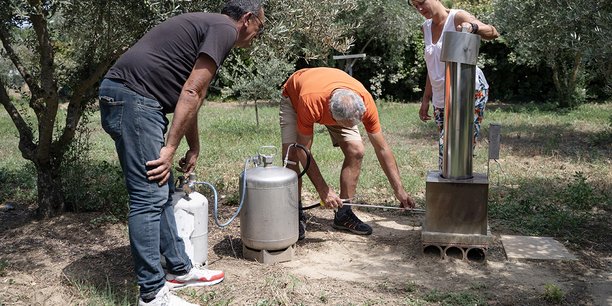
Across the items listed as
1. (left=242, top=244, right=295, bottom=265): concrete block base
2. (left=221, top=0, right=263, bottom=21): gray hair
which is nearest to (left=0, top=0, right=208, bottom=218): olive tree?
(left=221, top=0, right=263, bottom=21): gray hair

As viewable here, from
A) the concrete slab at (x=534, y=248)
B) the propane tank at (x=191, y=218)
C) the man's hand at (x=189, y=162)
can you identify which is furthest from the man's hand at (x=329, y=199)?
the concrete slab at (x=534, y=248)

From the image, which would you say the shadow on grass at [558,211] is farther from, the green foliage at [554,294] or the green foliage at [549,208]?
the green foliage at [554,294]

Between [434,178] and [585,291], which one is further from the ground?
[434,178]

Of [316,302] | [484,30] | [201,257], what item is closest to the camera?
[316,302]

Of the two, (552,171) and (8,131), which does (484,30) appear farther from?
(8,131)

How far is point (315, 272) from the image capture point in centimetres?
413

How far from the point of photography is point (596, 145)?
380 inches

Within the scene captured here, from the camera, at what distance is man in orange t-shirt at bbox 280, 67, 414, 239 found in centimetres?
417

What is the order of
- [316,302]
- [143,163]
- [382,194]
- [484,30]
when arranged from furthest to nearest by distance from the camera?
[382,194] → [484,30] → [316,302] → [143,163]

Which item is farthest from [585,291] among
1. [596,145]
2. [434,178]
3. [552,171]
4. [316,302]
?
[596,145]

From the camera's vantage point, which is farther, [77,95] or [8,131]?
[8,131]

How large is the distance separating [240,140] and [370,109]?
20.0 ft

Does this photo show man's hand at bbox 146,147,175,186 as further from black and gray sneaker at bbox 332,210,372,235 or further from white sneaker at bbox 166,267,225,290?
black and gray sneaker at bbox 332,210,372,235

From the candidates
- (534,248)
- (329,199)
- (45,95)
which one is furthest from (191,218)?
(534,248)
